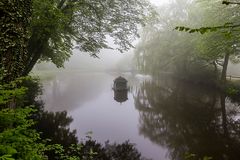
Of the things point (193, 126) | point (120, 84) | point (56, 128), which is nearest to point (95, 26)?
point (56, 128)

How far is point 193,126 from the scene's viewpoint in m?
16.7

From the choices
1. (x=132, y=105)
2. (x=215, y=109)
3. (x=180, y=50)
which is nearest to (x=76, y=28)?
(x=132, y=105)

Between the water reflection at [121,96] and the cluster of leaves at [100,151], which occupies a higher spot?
the water reflection at [121,96]

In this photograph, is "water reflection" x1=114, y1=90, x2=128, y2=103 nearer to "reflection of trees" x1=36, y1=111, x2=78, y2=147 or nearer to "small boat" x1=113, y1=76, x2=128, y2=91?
"small boat" x1=113, y1=76, x2=128, y2=91

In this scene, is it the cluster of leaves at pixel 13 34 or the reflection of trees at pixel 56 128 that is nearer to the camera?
the cluster of leaves at pixel 13 34

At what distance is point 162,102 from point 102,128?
34.1 feet

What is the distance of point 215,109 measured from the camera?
21797 millimetres

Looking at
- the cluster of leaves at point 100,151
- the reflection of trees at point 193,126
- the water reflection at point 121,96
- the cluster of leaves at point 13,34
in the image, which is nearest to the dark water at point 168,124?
the reflection of trees at point 193,126

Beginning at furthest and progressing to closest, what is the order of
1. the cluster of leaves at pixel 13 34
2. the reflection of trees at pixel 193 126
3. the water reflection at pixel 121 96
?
the water reflection at pixel 121 96
the reflection of trees at pixel 193 126
the cluster of leaves at pixel 13 34

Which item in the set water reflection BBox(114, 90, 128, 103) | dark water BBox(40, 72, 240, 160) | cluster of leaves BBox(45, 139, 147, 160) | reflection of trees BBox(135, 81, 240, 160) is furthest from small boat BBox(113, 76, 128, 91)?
cluster of leaves BBox(45, 139, 147, 160)

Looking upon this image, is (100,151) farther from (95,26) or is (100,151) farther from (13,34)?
(95,26)

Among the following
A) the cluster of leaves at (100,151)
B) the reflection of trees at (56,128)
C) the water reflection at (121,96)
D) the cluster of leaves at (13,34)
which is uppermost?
the cluster of leaves at (13,34)

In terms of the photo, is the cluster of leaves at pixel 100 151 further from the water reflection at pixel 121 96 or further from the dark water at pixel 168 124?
Answer: the water reflection at pixel 121 96

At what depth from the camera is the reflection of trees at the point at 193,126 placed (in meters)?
12.9
